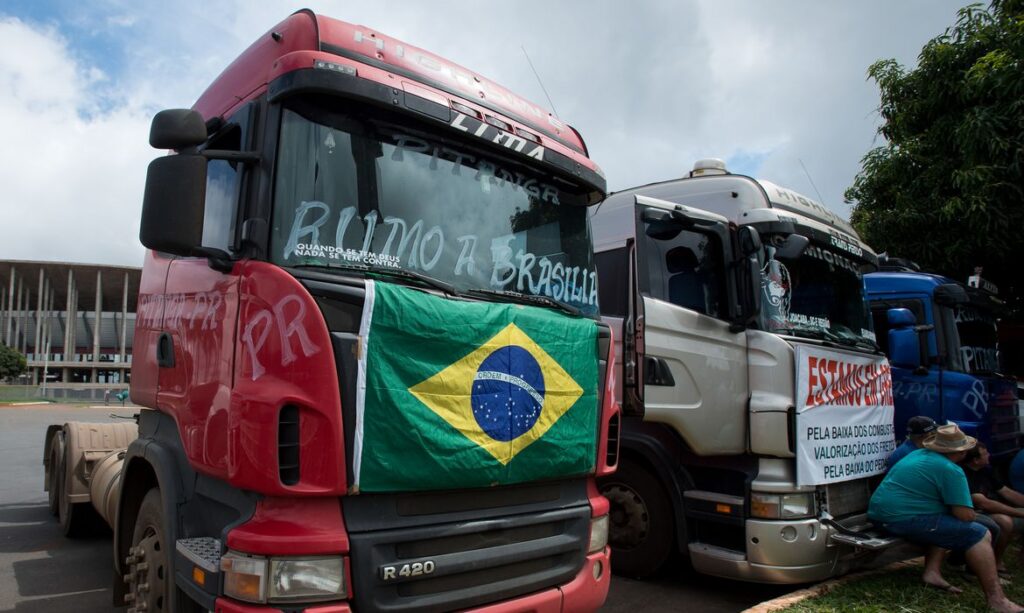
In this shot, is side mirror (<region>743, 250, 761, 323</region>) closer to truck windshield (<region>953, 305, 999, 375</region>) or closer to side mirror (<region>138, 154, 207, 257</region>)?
truck windshield (<region>953, 305, 999, 375</region>)

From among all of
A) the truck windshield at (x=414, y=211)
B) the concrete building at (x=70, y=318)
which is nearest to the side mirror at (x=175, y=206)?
the truck windshield at (x=414, y=211)

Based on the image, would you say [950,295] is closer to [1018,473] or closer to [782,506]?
[1018,473]

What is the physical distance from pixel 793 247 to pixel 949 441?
1865 millimetres

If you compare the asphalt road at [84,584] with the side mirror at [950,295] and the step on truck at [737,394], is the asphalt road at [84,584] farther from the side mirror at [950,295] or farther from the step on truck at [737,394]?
the side mirror at [950,295]

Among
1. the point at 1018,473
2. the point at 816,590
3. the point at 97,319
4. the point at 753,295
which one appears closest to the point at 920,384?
the point at 1018,473

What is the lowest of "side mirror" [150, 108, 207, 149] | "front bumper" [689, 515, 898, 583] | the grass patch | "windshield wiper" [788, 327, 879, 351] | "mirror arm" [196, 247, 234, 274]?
the grass patch

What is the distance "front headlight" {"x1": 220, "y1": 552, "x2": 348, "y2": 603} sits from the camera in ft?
8.58

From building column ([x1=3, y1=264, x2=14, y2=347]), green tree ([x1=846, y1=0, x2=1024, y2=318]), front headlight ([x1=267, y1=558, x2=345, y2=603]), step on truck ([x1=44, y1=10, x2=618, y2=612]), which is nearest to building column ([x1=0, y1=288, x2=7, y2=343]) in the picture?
building column ([x1=3, y1=264, x2=14, y2=347])

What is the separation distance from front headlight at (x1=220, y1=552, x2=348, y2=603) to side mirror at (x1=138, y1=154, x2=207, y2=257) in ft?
4.14

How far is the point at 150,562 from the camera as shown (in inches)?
136

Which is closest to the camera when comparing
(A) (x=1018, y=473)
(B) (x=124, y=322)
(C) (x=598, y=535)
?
(C) (x=598, y=535)

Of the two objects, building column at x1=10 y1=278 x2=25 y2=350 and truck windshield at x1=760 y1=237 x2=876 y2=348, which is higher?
building column at x1=10 y1=278 x2=25 y2=350

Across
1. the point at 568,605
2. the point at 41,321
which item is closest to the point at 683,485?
the point at 568,605

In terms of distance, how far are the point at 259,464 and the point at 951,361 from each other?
7.15m
